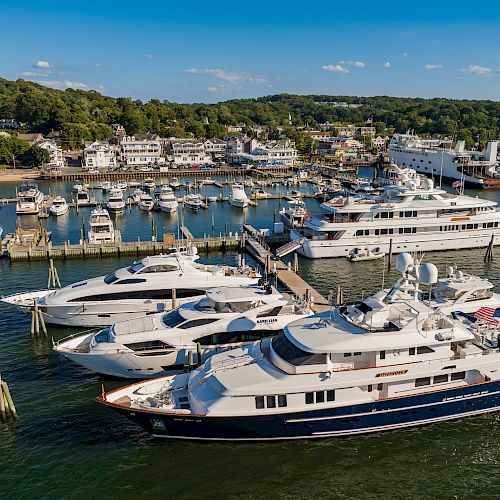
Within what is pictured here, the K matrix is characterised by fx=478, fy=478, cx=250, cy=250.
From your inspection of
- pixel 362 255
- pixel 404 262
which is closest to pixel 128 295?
pixel 404 262

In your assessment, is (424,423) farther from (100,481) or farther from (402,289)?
(100,481)

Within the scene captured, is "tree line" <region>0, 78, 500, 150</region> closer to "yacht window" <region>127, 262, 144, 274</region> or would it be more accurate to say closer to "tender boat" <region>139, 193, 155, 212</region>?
"tender boat" <region>139, 193, 155, 212</region>

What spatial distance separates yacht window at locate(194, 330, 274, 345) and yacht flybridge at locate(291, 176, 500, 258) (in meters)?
20.1

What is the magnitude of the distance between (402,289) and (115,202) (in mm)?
52127

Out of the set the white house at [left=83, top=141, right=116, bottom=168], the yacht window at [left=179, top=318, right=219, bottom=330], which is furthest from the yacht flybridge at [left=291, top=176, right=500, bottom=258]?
the white house at [left=83, top=141, right=116, bottom=168]

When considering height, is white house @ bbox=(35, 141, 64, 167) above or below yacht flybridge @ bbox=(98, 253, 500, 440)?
above

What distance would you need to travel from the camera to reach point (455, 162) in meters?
93.2

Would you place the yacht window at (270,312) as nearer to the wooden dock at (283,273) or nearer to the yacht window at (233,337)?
the yacht window at (233,337)

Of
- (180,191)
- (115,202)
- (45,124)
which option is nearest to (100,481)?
(115,202)

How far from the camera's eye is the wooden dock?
27.9 m

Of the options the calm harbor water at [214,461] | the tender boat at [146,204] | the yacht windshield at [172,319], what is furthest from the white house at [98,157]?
the calm harbor water at [214,461]

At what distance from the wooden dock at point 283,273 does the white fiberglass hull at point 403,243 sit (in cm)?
370

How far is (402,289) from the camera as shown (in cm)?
1939

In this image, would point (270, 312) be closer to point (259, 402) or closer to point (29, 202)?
point (259, 402)
